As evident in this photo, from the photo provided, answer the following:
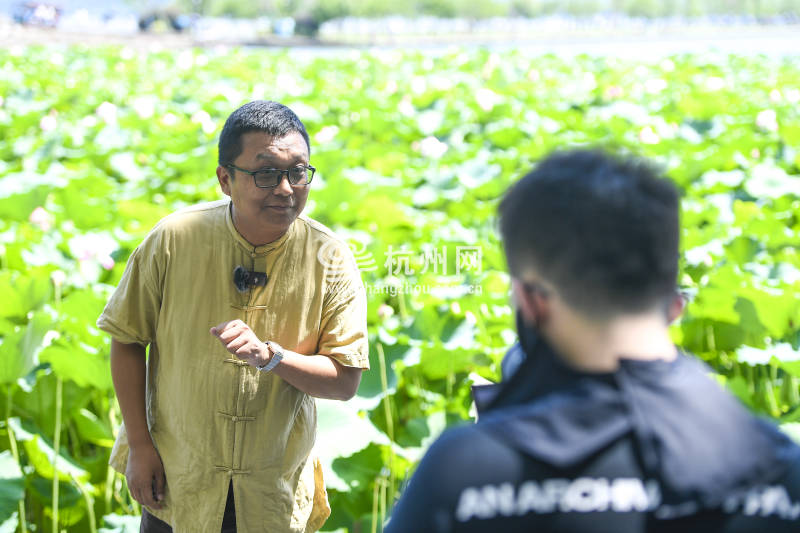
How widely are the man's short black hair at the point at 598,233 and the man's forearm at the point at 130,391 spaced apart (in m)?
0.80

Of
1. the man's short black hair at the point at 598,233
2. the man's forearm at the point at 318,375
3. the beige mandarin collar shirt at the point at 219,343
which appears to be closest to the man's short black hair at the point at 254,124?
the beige mandarin collar shirt at the point at 219,343

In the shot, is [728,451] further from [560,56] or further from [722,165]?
[560,56]

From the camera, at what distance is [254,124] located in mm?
1221

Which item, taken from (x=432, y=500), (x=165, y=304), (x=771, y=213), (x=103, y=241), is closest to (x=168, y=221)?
(x=165, y=304)

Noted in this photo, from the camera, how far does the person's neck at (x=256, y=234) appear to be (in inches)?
49.5

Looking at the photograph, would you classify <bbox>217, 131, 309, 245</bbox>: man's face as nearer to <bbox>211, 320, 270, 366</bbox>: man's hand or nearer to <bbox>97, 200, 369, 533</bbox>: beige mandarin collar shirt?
<bbox>97, 200, 369, 533</bbox>: beige mandarin collar shirt

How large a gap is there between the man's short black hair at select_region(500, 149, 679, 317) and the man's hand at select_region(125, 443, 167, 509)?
32.5 inches

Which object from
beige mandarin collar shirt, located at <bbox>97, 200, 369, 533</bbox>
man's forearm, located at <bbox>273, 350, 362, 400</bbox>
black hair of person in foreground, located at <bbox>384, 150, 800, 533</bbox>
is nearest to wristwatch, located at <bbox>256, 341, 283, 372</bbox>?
man's forearm, located at <bbox>273, 350, 362, 400</bbox>

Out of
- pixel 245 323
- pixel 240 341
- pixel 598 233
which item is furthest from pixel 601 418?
pixel 245 323

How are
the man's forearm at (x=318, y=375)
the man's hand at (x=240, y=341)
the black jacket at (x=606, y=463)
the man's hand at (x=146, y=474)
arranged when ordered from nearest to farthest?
the black jacket at (x=606, y=463) < the man's hand at (x=240, y=341) < the man's forearm at (x=318, y=375) < the man's hand at (x=146, y=474)

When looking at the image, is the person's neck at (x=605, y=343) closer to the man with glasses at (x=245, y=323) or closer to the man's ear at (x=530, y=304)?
the man's ear at (x=530, y=304)

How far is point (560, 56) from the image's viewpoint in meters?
14.4

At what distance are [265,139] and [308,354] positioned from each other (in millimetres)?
343

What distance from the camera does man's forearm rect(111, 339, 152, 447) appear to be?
4.25 feet
